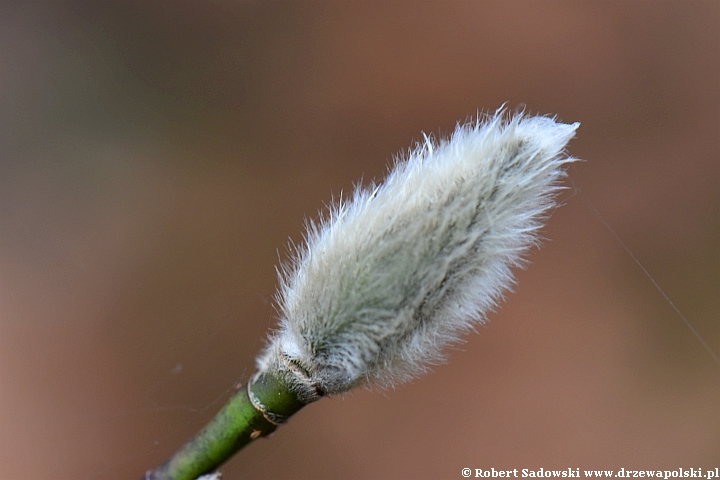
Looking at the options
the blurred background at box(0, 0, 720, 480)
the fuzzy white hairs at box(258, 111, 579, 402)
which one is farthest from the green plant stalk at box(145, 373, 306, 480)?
the blurred background at box(0, 0, 720, 480)

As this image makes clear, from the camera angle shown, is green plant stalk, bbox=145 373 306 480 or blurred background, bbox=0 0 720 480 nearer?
green plant stalk, bbox=145 373 306 480

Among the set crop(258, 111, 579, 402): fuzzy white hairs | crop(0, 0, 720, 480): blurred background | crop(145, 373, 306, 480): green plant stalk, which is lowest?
crop(145, 373, 306, 480): green plant stalk

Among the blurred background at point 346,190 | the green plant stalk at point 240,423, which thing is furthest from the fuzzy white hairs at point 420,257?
the blurred background at point 346,190

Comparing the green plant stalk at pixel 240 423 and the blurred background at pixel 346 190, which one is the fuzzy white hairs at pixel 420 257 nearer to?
the green plant stalk at pixel 240 423

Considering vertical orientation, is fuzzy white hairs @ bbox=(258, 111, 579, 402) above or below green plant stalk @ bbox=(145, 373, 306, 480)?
above

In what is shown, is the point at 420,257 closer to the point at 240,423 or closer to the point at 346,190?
the point at 240,423

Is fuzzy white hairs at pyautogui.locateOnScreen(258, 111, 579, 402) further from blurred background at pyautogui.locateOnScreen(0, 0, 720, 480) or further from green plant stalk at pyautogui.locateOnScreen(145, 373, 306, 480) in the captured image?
blurred background at pyautogui.locateOnScreen(0, 0, 720, 480)
